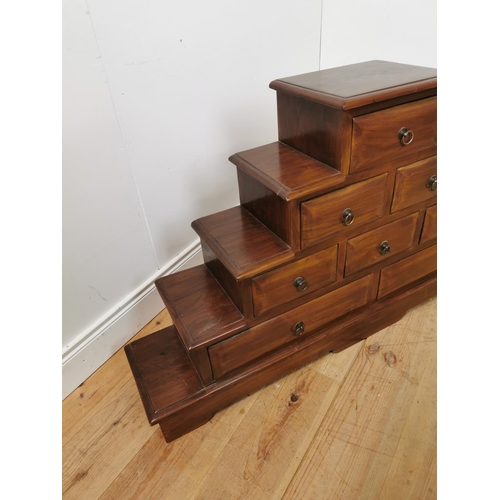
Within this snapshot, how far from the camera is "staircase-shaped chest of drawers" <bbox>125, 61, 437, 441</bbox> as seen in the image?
37.9 inches

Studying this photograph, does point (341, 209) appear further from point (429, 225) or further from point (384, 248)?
point (429, 225)

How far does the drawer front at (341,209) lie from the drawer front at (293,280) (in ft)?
0.23

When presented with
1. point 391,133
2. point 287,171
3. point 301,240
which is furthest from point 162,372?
point 391,133

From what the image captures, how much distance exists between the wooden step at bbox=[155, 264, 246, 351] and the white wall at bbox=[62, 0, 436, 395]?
271 mm

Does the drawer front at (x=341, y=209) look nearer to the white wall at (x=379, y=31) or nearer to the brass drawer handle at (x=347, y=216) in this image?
the brass drawer handle at (x=347, y=216)

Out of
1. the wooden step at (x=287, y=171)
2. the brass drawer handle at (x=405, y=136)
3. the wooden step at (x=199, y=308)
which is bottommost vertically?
the wooden step at (x=199, y=308)

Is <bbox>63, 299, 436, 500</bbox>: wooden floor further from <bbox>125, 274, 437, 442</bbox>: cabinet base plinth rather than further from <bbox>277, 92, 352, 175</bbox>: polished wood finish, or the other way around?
<bbox>277, 92, 352, 175</bbox>: polished wood finish

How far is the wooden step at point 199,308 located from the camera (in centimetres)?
102

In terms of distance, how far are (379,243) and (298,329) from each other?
0.37 m

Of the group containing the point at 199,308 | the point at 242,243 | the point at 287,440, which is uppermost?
the point at 242,243

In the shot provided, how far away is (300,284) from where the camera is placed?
1.08 m

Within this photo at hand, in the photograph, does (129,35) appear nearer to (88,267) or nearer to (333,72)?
(333,72)

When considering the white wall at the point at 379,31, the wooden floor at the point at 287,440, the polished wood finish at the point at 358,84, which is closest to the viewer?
the polished wood finish at the point at 358,84

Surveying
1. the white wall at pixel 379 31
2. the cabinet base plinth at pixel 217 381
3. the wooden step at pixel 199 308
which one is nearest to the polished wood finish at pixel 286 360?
the cabinet base plinth at pixel 217 381
